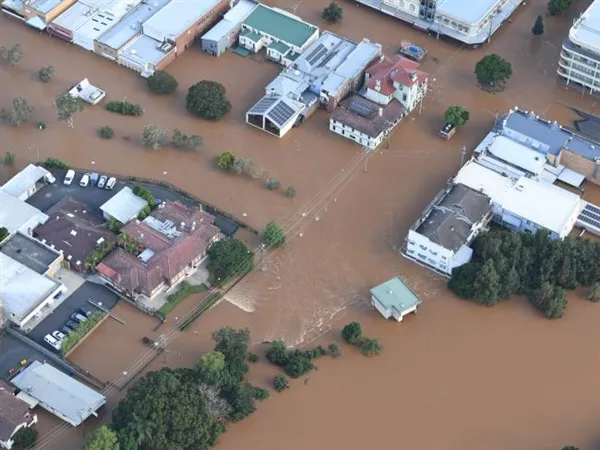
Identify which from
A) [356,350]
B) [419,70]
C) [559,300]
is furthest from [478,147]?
[356,350]

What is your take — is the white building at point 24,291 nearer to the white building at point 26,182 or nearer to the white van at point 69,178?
the white building at point 26,182

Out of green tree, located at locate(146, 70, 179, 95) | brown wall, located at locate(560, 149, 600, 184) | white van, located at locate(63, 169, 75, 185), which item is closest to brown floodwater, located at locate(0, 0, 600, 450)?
green tree, located at locate(146, 70, 179, 95)

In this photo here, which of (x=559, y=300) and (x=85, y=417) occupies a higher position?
(x=85, y=417)

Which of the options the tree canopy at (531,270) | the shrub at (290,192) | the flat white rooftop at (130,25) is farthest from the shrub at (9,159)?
the tree canopy at (531,270)

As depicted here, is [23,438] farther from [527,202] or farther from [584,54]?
[584,54]

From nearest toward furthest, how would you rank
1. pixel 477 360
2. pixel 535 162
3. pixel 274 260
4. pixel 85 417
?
1. pixel 85 417
2. pixel 477 360
3. pixel 274 260
4. pixel 535 162

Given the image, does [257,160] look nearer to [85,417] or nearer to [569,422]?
[85,417]

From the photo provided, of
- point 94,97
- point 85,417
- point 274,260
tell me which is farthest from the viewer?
point 94,97
